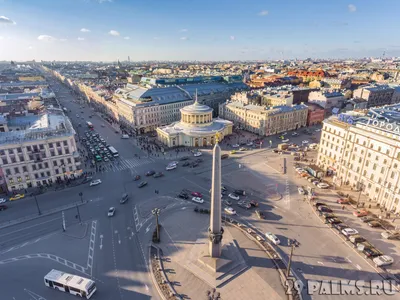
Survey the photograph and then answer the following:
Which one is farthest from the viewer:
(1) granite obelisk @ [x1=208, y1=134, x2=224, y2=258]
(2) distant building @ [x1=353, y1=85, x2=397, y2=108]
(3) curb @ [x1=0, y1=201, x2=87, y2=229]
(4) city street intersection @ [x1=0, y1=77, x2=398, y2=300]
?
(2) distant building @ [x1=353, y1=85, x2=397, y2=108]

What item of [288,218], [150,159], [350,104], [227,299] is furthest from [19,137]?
[350,104]

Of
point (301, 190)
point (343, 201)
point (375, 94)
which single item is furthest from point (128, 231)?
point (375, 94)

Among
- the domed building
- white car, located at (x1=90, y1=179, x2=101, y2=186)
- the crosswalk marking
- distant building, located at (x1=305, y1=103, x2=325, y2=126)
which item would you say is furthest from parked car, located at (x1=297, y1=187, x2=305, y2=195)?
distant building, located at (x1=305, y1=103, x2=325, y2=126)

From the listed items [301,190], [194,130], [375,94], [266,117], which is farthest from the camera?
[375,94]

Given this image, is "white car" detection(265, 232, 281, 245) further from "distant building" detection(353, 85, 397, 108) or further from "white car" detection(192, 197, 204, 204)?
"distant building" detection(353, 85, 397, 108)

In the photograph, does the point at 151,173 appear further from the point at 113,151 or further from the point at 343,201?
the point at 343,201

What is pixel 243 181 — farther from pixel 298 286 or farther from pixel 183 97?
pixel 183 97
